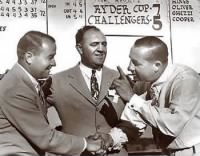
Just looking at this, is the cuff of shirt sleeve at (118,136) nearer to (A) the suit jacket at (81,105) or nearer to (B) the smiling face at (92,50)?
(A) the suit jacket at (81,105)

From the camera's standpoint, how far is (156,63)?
1.91 metres

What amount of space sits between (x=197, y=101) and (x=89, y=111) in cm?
47

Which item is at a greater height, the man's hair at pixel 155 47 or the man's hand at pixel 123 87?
the man's hair at pixel 155 47

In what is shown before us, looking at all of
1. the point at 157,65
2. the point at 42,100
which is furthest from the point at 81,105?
the point at 157,65

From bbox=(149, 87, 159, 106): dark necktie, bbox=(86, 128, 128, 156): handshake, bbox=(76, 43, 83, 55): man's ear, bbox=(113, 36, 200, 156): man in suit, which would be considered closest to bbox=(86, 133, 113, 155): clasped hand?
bbox=(86, 128, 128, 156): handshake

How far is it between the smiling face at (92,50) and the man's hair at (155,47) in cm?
16

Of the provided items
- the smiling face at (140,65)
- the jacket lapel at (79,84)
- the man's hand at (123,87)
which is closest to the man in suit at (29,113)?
the jacket lapel at (79,84)

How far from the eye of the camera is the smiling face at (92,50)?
187 centimetres

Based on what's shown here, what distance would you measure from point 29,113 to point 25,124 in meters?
0.05

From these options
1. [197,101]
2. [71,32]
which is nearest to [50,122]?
[71,32]

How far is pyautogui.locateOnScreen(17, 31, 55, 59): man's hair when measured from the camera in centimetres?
180

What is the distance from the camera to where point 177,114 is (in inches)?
72.1

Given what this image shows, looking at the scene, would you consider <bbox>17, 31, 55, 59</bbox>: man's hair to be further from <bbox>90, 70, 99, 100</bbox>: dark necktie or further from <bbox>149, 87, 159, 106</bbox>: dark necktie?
<bbox>149, 87, 159, 106</bbox>: dark necktie

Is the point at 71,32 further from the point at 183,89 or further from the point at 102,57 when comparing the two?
the point at 183,89
